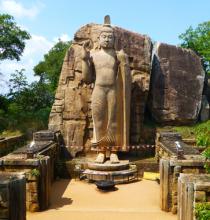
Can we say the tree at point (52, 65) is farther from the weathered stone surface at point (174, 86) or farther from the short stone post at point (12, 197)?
the short stone post at point (12, 197)

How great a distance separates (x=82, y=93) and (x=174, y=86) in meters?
2.81

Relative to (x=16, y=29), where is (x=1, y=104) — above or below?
below

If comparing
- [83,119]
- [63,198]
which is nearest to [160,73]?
[83,119]

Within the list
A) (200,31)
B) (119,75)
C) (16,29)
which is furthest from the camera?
(200,31)

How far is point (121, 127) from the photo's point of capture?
10.3 m

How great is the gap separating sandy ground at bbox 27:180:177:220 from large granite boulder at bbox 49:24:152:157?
1.91m

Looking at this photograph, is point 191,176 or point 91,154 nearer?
point 191,176

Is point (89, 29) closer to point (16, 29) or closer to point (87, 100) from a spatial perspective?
point (87, 100)

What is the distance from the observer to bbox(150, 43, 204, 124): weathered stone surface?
1163 centimetres

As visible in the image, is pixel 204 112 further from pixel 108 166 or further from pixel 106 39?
pixel 108 166

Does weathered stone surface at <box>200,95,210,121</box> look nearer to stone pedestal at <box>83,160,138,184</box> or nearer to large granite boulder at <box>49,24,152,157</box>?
large granite boulder at <box>49,24,152,157</box>

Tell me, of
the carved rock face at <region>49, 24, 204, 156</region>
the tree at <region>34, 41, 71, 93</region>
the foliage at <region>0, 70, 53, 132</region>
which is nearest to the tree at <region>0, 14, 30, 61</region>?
the foliage at <region>0, 70, 53, 132</region>

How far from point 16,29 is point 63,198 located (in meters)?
9.58

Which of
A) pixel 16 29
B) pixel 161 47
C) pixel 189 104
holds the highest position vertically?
pixel 16 29
